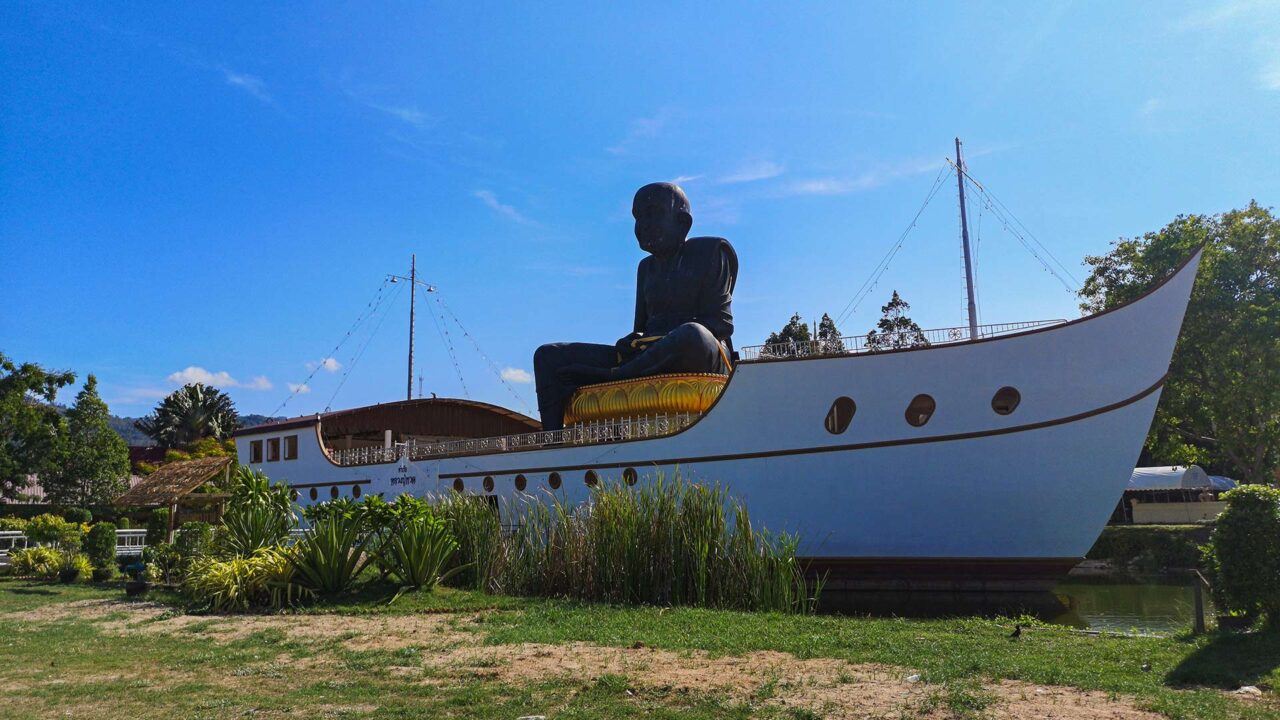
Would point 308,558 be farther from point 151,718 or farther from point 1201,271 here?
point 1201,271

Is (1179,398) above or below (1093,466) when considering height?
above

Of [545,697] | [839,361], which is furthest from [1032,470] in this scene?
[545,697]

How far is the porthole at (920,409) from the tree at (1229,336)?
11.7 metres

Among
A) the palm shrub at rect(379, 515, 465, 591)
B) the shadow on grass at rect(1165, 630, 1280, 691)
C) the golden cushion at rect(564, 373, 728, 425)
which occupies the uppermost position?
the golden cushion at rect(564, 373, 728, 425)

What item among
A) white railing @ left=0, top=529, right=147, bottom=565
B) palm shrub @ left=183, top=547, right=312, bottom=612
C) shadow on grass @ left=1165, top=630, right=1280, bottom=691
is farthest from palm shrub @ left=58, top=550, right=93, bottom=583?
shadow on grass @ left=1165, top=630, right=1280, bottom=691

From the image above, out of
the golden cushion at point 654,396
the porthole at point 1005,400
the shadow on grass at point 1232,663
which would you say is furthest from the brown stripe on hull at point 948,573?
the shadow on grass at point 1232,663

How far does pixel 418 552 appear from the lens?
10.5m

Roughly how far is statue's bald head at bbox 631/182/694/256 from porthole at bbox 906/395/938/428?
7.00 meters

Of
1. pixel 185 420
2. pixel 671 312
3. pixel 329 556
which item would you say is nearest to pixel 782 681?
pixel 329 556

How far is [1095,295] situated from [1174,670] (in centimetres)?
1981

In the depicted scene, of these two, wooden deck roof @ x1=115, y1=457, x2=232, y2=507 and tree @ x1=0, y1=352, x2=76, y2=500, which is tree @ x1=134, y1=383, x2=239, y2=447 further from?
wooden deck roof @ x1=115, y1=457, x2=232, y2=507

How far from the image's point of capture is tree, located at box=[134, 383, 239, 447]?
41.3 m

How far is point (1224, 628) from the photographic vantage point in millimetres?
6766

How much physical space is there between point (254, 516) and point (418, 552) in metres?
2.93
